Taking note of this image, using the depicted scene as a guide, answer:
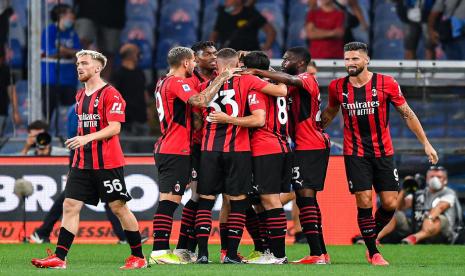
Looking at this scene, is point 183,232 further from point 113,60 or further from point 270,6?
point 270,6

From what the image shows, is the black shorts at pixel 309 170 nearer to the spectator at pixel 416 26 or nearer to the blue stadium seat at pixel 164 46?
Answer: the spectator at pixel 416 26

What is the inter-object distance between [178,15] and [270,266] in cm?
1114

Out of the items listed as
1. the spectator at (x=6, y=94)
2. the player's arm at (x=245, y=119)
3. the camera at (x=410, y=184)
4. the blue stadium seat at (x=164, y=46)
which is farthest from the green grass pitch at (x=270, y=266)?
the blue stadium seat at (x=164, y=46)

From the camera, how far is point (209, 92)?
421 inches

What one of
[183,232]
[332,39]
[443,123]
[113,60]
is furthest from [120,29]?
[183,232]

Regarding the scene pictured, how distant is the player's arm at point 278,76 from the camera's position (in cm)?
1091

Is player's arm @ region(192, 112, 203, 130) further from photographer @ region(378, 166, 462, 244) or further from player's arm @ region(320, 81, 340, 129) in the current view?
photographer @ region(378, 166, 462, 244)

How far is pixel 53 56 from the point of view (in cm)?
1811

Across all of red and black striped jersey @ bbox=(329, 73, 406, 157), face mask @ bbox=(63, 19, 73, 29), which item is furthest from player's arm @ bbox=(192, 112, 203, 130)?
face mask @ bbox=(63, 19, 73, 29)

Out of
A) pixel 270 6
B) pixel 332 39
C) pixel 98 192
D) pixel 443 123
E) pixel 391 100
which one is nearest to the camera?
pixel 98 192

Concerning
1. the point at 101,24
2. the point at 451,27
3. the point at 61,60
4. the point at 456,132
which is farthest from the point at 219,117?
the point at 451,27

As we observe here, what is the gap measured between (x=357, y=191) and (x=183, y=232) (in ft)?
5.60

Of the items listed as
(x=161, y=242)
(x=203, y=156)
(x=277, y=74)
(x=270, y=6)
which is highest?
(x=270, y=6)

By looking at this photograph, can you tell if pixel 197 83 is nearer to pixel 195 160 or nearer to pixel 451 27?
pixel 195 160
